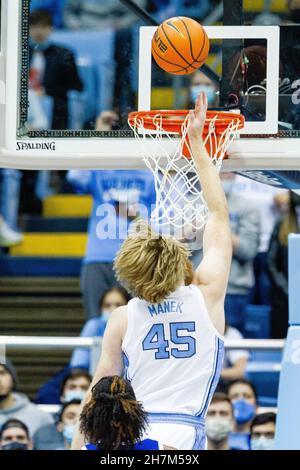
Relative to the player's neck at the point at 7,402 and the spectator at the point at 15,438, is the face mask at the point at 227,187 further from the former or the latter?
the spectator at the point at 15,438

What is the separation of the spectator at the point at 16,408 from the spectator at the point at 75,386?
0.20 meters

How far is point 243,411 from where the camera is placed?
6391mm

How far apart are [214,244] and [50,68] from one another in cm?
214

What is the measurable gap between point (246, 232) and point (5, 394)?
6.85 ft

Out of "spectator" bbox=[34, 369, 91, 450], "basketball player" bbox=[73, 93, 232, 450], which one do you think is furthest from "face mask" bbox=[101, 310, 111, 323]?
"basketball player" bbox=[73, 93, 232, 450]

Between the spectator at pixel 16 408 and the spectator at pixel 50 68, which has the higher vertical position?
the spectator at pixel 50 68

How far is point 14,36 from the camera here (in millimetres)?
5145

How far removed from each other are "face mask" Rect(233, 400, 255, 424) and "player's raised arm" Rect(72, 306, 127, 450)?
2617 millimetres

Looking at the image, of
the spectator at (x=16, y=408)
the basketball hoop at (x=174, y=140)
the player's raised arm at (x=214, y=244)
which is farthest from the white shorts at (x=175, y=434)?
the spectator at (x=16, y=408)

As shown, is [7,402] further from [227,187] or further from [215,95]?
[215,95]

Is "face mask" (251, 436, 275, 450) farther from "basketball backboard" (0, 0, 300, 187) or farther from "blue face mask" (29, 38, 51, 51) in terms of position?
"blue face mask" (29, 38, 51, 51)

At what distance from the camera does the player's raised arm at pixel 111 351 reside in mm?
3826

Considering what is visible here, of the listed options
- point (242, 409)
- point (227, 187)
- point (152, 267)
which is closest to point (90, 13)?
point (227, 187)

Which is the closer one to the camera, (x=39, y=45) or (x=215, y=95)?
(x=215, y=95)
